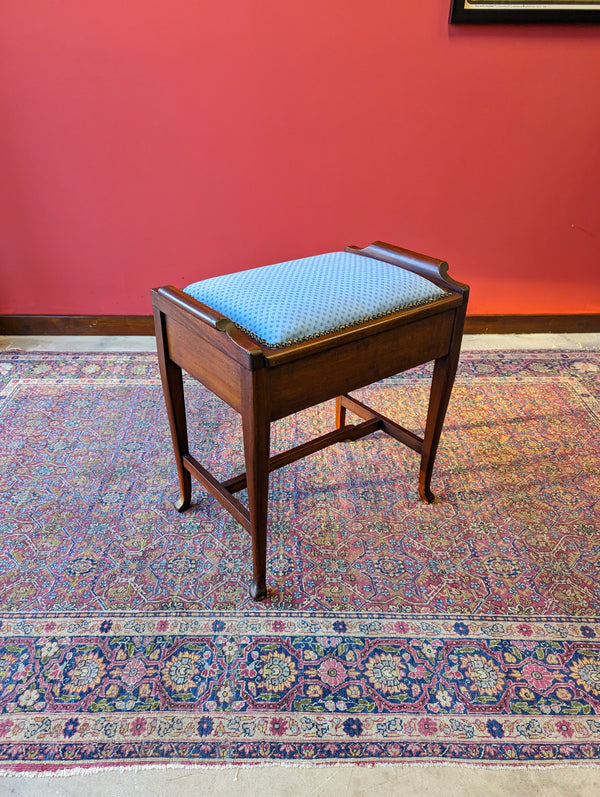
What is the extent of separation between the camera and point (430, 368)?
2.68 m

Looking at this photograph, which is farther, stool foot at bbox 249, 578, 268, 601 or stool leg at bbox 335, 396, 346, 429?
stool leg at bbox 335, 396, 346, 429

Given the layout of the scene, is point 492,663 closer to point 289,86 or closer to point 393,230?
point 393,230

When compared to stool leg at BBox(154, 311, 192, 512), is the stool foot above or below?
Answer: below

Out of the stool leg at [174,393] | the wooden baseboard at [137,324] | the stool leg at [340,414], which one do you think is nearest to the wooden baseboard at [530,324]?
the wooden baseboard at [137,324]

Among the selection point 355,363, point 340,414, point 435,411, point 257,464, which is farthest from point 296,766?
point 340,414

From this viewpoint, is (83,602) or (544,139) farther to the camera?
(544,139)

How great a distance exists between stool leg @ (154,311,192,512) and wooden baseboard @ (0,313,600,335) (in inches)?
54.5

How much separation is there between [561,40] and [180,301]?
219 cm

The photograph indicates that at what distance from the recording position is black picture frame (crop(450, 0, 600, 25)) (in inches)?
91.4

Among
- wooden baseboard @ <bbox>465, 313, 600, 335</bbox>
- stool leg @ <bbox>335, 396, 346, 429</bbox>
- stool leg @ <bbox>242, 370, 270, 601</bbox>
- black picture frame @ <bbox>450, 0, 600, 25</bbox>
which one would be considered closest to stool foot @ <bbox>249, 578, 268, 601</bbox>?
stool leg @ <bbox>242, 370, 270, 601</bbox>

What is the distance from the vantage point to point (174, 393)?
1.58 m

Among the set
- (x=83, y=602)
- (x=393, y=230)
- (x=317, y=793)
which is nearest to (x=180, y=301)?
(x=83, y=602)

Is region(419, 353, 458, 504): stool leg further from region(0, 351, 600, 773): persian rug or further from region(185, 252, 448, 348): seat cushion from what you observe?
region(185, 252, 448, 348): seat cushion

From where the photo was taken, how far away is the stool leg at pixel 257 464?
3.96ft
